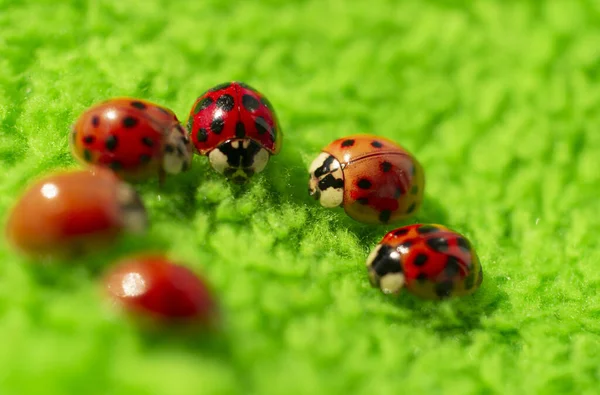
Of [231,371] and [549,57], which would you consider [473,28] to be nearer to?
[549,57]

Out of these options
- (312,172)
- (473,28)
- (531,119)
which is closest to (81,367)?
(312,172)

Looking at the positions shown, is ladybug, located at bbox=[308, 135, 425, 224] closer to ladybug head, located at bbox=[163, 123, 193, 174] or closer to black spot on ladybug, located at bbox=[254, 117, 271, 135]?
black spot on ladybug, located at bbox=[254, 117, 271, 135]

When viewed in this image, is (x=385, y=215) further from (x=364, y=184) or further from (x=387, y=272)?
(x=387, y=272)

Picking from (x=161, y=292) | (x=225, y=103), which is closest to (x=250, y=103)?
(x=225, y=103)

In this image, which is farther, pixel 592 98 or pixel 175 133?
pixel 592 98

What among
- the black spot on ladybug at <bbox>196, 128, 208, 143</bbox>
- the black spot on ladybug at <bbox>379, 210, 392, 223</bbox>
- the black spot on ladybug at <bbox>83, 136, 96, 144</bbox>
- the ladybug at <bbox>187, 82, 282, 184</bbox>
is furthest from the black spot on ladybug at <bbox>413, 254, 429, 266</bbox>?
the black spot on ladybug at <bbox>83, 136, 96, 144</bbox>

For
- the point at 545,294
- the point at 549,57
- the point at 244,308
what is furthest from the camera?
the point at 549,57

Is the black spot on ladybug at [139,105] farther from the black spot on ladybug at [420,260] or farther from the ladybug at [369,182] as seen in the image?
the black spot on ladybug at [420,260]

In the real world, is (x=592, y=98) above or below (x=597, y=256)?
above
